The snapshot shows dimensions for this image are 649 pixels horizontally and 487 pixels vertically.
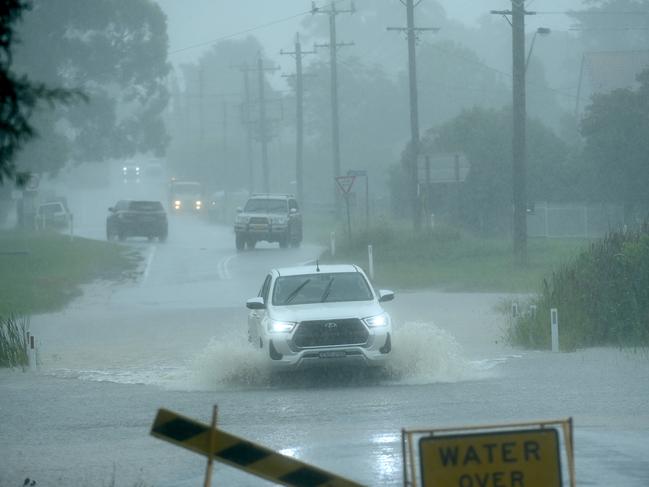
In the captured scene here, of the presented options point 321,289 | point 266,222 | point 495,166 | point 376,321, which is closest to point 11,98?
point 376,321

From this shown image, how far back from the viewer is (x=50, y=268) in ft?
137

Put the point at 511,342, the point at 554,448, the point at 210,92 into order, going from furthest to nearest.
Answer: the point at 210,92
the point at 511,342
the point at 554,448

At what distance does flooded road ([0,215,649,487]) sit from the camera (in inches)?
440

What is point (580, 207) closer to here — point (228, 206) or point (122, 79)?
point (122, 79)

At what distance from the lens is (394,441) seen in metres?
12.0

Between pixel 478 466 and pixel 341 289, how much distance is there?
1090 centimetres

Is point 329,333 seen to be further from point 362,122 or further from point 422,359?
point 362,122

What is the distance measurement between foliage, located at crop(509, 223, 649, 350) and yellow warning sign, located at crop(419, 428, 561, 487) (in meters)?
13.5

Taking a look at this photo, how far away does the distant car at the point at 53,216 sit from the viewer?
70.5 m

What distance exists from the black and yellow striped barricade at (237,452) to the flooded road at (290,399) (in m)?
3.33

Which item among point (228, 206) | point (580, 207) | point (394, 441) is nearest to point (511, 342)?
point (394, 441)

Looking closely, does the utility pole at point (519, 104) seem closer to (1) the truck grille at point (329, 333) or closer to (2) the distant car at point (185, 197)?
(1) the truck grille at point (329, 333)

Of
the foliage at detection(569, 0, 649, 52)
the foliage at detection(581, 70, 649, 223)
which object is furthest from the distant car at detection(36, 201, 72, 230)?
the foliage at detection(569, 0, 649, 52)

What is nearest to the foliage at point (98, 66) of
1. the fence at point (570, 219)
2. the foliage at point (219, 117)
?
the foliage at point (219, 117)
